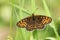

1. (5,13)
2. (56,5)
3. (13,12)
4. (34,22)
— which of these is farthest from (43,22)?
(5,13)

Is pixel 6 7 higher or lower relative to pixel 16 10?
higher

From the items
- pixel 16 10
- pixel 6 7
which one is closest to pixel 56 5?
pixel 6 7

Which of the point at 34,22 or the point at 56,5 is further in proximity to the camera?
the point at 56,5

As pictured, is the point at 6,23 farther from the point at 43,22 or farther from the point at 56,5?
the point at 43,22

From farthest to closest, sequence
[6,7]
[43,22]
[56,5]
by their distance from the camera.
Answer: [6,7] < [56,5] < [43,22]

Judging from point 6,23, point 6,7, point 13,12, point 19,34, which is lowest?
point 19,34

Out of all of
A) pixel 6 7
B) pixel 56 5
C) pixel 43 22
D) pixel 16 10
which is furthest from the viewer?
pixel 6 7
